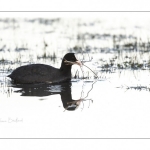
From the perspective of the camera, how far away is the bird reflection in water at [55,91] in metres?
12.9

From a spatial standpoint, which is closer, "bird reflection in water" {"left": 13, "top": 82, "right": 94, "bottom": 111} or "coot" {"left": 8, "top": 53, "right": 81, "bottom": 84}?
"bird reflection in water" {"left": 13, "top": 82, "right": 94, "bottom": 111}

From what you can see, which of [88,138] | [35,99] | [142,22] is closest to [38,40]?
[142,22]

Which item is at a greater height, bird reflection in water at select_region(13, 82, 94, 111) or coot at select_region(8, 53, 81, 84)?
coot at select_region(8, 53, 81, 84)

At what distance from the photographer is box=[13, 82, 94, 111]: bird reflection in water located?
42.2ft

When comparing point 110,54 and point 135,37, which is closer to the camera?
point 110,54

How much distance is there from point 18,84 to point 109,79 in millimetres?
2313

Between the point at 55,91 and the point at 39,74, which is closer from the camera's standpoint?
the point at 55,91

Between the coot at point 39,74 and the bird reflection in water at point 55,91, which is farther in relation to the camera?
the coot at point 39,74

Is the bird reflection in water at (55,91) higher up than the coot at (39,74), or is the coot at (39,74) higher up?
the coot at (39,74)

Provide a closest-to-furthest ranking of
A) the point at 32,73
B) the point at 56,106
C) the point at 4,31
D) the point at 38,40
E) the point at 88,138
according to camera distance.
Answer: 1. the point at 88,138
2. the point at 56,106
3. the point at 32,73
4. the point at 38,40
5. the point at 4,31

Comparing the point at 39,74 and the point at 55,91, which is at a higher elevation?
the point at 39,74

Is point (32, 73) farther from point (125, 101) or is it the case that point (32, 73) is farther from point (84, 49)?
point (84, 49)

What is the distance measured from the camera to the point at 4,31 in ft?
74.7

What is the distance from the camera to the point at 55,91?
14.0m
